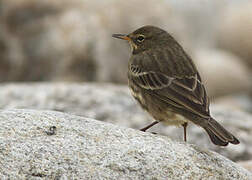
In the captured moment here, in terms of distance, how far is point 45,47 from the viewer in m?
11.7

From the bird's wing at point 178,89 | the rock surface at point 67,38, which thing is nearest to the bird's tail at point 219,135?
the bird's wing at point 178,89

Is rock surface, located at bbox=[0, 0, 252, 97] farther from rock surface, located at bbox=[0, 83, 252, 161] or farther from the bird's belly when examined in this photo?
the bird's belly

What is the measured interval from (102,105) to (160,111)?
3.15 m

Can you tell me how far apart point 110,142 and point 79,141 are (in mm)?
272

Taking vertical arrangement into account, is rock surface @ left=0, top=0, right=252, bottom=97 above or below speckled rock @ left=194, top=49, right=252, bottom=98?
above

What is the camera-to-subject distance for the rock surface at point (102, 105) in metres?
8.55

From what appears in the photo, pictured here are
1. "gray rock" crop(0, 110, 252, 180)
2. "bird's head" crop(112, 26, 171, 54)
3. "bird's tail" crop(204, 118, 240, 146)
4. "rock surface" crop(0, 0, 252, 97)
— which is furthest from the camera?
"rock surface" crop(0, 0, 252, 97)

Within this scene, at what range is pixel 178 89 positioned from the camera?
5.89 m

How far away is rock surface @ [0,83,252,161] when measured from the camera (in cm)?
855

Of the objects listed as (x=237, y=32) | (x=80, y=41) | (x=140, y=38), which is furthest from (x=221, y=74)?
(x=140, y=38)

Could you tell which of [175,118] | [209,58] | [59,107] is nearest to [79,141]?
[175,118]

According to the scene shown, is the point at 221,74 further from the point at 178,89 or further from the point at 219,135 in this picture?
the point at 219,135

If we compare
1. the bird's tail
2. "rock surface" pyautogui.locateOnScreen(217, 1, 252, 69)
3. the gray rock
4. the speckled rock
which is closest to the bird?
the bird's tail

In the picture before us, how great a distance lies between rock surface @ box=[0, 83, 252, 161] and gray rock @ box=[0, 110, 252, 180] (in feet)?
10.3
